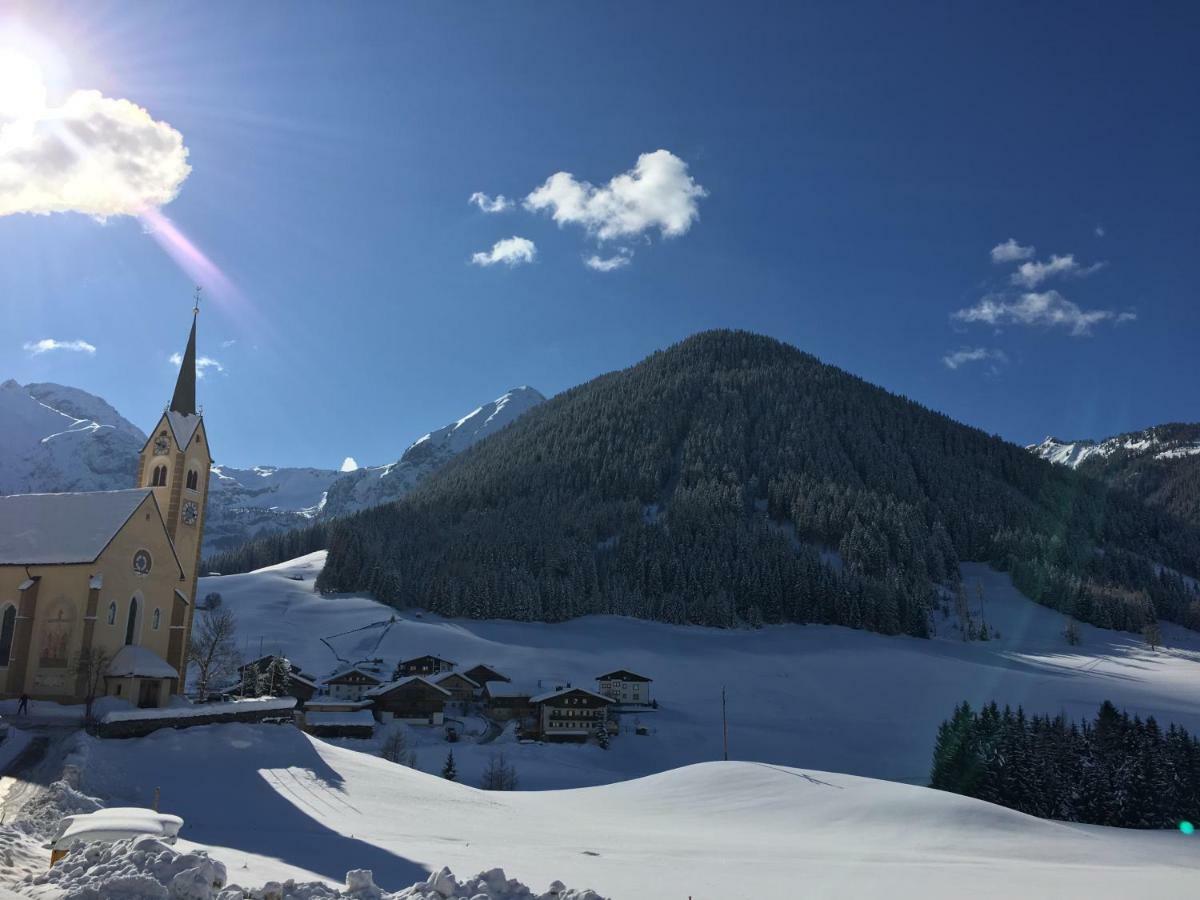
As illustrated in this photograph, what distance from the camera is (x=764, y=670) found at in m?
107

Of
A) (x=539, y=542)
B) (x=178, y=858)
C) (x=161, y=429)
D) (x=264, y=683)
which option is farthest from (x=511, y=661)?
(x=178, y=858)

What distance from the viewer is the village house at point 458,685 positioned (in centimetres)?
9338

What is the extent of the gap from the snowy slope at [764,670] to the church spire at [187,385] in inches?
1347

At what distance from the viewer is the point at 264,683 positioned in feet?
264

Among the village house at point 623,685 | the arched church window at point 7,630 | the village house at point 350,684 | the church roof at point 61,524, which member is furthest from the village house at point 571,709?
the arched church window at point 7,630

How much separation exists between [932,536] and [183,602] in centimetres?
15371

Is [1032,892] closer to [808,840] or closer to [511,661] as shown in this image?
[808,840]

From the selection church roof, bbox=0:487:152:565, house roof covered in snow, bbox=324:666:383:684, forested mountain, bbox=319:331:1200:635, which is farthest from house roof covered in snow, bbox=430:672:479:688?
church roof, bbox=0:487:152:565

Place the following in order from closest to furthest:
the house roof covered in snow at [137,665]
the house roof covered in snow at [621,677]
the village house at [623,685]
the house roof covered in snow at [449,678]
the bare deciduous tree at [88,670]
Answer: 1. the bare deciduous tree at [88,670]
2. the house roof covered in snow at [137,665]
3. the house roof covered in snow at [449,678]
4. the village house at [623,685]
5. the house roof covered in snow at [621,677]

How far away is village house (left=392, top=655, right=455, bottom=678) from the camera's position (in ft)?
335

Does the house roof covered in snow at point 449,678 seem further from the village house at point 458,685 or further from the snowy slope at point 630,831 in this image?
the snowy slope at point 630,831

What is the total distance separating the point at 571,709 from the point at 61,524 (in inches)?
2250

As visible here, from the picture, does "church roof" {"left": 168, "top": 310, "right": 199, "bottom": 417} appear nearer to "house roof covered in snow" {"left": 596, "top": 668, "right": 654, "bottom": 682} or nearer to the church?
the church

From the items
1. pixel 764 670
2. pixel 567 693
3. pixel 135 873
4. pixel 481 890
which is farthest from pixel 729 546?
pixel 135 873
